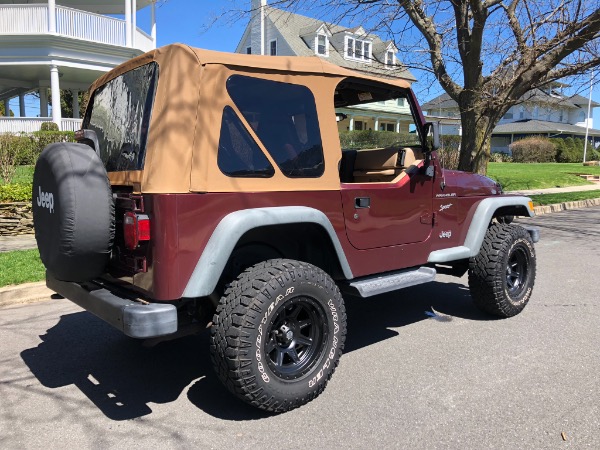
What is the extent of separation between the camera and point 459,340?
14.6 ft

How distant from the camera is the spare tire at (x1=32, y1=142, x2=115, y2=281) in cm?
290

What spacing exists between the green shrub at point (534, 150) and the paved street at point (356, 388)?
143ft

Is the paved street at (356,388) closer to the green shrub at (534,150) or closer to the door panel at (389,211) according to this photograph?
the door panel at (389,211)

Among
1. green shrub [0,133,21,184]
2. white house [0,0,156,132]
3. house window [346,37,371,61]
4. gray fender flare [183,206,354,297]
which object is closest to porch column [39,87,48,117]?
white house [0,0,156,132]

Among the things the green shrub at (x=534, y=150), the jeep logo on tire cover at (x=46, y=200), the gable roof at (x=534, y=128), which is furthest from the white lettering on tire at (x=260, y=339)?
the gable roof at (x=534, y=128)

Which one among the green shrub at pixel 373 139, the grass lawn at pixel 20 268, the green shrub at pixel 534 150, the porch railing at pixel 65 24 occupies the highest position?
the porch railing at pixel 65 24

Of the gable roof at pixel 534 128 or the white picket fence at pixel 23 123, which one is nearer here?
the white picket fence at pixel 23 123

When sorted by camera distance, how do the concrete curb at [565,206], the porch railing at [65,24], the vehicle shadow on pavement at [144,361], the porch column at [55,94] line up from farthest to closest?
the porch column at [55,94] < the porch railing at [65,24] < the concrete curb at [565,206] < the vehicle shadow on pavement at [144,361]

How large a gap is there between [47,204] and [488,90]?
1024 cm

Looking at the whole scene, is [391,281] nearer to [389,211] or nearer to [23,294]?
[389,211]

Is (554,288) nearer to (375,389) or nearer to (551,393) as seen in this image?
(551,393)

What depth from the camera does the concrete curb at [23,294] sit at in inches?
214

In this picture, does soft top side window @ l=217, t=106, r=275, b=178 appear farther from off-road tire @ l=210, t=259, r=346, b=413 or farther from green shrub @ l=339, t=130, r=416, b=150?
green shrub @ l=339, t=130, r=416, b=150

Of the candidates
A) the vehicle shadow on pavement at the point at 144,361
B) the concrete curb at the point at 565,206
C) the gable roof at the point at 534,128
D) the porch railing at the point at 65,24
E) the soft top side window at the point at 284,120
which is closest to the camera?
the soft top side window at the point at 284,120
